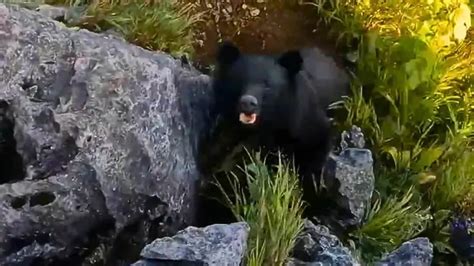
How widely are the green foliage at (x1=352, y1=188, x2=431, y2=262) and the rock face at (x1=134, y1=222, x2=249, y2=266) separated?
3.62 ft

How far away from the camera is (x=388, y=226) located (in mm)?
4332

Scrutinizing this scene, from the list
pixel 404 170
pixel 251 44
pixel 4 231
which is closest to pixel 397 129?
pixel 404 170

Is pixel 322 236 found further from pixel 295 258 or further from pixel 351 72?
pixel 351 72

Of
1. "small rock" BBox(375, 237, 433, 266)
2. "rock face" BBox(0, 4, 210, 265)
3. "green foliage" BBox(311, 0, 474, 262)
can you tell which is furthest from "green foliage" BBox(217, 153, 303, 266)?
"green foliage" BBox(311, 0, 474, 262)

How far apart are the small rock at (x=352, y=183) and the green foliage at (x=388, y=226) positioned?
0.10 meters

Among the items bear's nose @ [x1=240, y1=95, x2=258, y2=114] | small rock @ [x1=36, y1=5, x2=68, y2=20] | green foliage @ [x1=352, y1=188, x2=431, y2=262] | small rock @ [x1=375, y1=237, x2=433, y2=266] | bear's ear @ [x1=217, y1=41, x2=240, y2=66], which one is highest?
small rock @ [x1=36, y1=5, x2=68, y2=20]

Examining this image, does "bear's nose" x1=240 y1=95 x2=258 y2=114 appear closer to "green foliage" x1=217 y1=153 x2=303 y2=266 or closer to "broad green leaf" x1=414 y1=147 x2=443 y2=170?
"green foliage" x1=217 y1=153 x2=303 y2=266

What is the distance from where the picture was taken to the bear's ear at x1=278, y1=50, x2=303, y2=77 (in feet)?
13.7

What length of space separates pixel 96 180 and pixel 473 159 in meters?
2.30

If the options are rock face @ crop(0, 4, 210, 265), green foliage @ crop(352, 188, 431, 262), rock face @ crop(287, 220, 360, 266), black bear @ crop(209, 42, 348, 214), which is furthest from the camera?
green foliage @ crop(352, 188, 431, 262)

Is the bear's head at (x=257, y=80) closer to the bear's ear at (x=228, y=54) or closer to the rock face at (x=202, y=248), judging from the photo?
the bear's ear at (x=228, y=54)

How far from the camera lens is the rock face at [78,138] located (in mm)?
3445

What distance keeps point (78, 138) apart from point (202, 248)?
29.3 inches

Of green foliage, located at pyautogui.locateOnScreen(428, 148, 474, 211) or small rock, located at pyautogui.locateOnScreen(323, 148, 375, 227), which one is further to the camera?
green foliage, located at pyautogui.locateOnScreen(428, 148, 474, 211)
